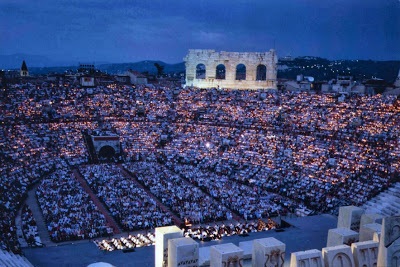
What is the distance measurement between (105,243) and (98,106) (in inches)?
1278

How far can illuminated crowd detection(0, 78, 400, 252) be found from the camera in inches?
1198

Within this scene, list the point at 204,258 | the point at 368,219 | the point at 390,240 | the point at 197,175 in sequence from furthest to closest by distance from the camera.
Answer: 1. the point at 197,175
2. the point at 368,219
3. the point at 204,258
4. the point at 390,240

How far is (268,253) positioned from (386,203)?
56.9 ft

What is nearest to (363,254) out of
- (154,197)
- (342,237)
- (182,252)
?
(342,237)

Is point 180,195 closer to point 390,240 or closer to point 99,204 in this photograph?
point 99,204

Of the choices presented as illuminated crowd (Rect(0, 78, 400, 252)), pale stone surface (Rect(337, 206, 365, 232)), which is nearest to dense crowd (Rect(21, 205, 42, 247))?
illuminated crowd (Rect(0, 78, 400, 252))

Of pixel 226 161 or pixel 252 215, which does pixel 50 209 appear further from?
pixel 226 161

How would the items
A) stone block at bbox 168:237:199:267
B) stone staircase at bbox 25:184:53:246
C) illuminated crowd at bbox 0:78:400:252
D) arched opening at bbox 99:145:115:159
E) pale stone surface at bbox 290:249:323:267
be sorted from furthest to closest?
→ arched opening at bbox 99:145:115:159 < illuminated crowd at bbox 0:78:400:252 < stone staircase at bbox 25:184:53:246 < stone block at bbox 168:237:199:267 < pale stone surface at bbox 290:249:323:267

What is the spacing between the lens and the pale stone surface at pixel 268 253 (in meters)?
15.0

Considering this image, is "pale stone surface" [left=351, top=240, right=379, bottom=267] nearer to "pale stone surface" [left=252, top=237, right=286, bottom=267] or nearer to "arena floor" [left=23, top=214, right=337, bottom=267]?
"pale stone surface" [left=252, top=237, right=286, bottom=267]

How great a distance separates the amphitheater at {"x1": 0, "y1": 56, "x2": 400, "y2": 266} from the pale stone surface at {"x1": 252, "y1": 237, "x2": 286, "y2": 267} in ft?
0.18

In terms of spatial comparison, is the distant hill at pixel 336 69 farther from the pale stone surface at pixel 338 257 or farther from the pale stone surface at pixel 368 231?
the pale stone surface at pixel 338 257

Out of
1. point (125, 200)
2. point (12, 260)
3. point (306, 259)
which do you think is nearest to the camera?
point (306, 259)

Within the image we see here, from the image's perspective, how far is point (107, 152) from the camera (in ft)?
152
